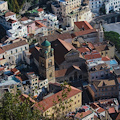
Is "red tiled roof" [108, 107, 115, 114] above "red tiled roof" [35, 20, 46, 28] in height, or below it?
below

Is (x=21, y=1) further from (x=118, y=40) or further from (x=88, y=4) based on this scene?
(x=118, y=40)

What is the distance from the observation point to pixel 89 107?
65.1 m

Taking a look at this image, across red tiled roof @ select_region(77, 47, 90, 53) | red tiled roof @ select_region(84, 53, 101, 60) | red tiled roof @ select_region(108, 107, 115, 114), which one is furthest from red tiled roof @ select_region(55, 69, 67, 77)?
red tiled roof @ select_region(108, 107, 115, 114)

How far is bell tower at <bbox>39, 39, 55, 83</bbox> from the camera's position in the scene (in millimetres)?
72938

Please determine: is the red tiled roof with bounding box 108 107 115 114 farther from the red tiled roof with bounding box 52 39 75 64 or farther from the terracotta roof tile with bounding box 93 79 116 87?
the red tiled roof with bounding box 52 39 75 64

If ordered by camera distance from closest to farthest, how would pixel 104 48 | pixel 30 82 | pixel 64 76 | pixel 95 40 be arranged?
pixel 30 82, pixel 64 76, pixel 104 48, pixel 95 40

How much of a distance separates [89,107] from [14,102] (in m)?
27.8

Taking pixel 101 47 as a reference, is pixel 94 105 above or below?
below

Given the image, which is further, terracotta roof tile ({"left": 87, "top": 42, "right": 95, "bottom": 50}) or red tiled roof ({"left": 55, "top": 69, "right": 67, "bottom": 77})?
terracotta roof tile ({"left": 87, "top": 42, "right": 95, "bottom": 50})

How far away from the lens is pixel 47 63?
244ft

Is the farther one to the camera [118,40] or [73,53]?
[118,40]

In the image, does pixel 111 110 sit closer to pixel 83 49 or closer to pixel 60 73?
pixel 60 73

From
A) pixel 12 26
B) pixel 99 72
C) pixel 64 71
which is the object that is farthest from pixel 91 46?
pixel 12 26

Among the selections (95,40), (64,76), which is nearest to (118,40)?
(95,40)
